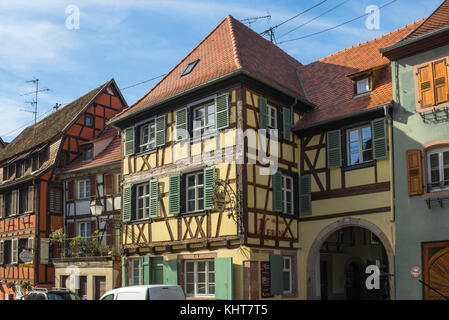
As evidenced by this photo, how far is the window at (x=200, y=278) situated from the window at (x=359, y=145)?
580cm

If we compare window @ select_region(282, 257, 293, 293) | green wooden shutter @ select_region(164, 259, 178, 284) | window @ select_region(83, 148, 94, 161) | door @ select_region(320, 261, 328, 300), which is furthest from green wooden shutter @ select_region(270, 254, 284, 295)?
window @ select_region(83, 148, 94, 161)

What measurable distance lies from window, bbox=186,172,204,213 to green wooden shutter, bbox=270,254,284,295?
299cm

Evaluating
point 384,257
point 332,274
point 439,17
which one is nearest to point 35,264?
point 332,274

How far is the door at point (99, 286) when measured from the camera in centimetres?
2295

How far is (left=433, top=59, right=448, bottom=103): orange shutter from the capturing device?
51.3ft

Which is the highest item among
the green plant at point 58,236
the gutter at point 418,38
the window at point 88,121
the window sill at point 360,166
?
the window at point 88,121

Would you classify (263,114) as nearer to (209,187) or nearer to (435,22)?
(209,187)

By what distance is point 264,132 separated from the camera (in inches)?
709

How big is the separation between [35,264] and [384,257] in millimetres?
16770

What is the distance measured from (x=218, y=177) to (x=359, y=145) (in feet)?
15.7

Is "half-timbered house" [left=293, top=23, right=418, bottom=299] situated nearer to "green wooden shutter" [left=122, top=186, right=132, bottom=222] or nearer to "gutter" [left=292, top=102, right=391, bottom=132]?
"gutter" [left=292, top=102, right=391, bottom=132]

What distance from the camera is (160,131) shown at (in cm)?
2019

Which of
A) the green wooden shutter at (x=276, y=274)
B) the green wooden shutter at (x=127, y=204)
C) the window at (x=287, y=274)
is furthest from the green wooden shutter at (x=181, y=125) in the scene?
the window at (x=287, y=274)

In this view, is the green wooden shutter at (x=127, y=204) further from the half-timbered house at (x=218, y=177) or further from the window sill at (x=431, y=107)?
the window sill at (x=431, y=107)
